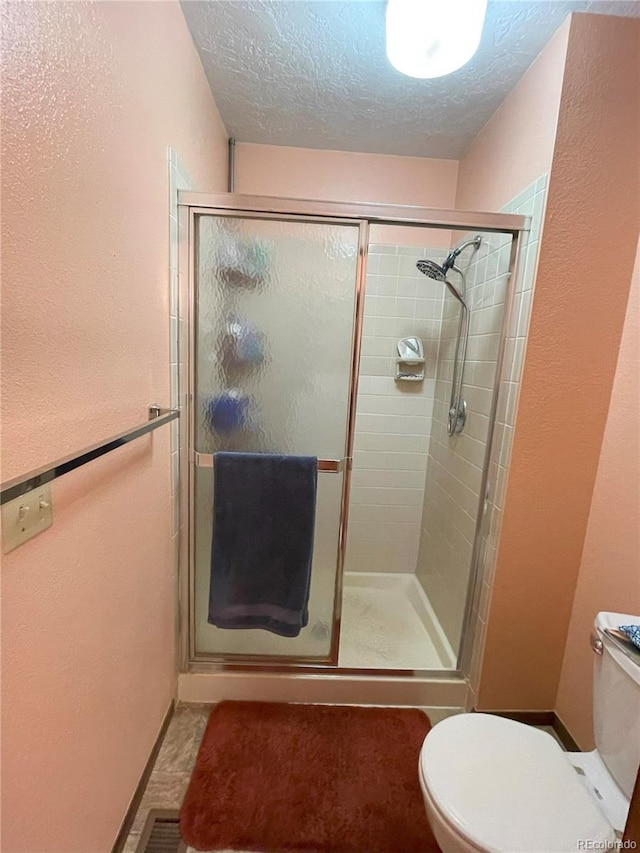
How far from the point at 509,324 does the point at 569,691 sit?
143cm

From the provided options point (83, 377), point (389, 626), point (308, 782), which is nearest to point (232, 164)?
point (83, 377)

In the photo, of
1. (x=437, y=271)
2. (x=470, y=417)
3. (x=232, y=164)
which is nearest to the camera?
(x=470, y=417)

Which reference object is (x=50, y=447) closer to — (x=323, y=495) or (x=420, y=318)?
(x=323, y=495)

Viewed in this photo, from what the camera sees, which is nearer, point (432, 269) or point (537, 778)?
point (537, 778)

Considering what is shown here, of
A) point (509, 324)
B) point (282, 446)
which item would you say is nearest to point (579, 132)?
point (509, 324)

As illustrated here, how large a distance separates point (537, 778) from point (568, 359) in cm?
121

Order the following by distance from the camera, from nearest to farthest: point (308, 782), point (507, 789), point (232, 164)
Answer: point (507, 789), point (308, 782), point (232, 164)

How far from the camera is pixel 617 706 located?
987 millimetres

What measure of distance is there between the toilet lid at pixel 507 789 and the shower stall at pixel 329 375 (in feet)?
2.08

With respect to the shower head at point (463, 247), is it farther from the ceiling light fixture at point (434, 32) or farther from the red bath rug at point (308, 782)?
the red bath rug at point (308, 782)

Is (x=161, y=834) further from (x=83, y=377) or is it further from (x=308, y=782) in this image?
(x=83, y=377)

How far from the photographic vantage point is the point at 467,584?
1.67 meters

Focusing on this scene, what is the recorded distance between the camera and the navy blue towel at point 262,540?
4.81 feet

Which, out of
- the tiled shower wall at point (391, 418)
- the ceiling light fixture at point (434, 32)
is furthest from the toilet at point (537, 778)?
the ceiling light fixture at point (434, 32)
